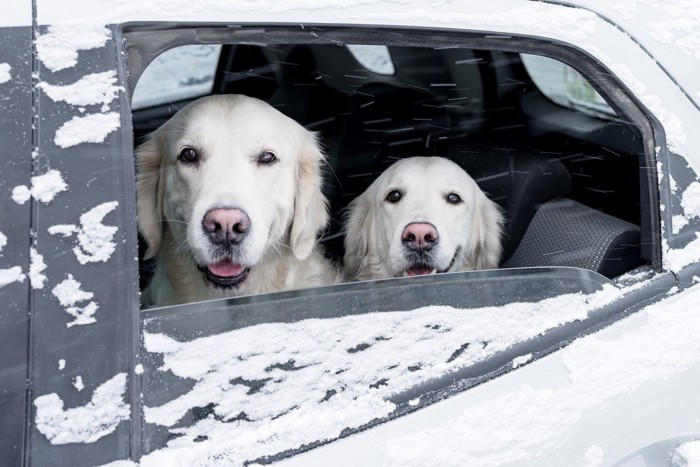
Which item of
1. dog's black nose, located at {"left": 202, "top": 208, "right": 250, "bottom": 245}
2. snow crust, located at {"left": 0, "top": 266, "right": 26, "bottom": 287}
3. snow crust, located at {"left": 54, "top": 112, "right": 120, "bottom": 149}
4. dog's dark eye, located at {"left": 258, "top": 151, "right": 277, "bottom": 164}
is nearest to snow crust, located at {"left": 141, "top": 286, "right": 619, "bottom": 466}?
snow crust, located at {"left": 0, "top": 266, "right": 26, "bottom": 287}

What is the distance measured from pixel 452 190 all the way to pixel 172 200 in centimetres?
106

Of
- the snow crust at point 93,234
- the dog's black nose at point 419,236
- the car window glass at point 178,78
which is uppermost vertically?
the car window glass at point 178,78

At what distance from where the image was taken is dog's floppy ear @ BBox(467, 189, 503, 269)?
10.2 ft

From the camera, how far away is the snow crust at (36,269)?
1207 mm

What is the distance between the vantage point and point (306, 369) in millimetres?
1449

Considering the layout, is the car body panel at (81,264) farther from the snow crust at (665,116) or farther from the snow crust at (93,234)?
the snow crust at (665,116)

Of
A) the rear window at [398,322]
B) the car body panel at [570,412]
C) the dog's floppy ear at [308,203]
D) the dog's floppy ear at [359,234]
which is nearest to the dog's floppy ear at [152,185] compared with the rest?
the dog's floppy ear at [308,203]

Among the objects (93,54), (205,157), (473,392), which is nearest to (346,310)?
(473,392)

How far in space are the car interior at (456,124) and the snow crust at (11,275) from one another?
176 cm

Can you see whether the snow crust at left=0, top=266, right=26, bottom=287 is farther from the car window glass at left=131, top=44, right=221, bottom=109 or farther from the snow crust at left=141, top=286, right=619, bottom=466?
the car window glass at left=131, top=44, right=221, bottom=109

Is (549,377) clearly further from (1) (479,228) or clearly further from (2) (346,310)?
(1) (479,228)

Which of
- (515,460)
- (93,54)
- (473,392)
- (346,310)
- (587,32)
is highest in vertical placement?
(587,32)

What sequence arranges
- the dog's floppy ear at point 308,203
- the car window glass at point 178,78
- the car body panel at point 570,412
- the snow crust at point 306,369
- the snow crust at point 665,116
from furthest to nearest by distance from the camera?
the car window glass at point 178,78, the dog's floppy ear at point 308,203, the snow crust at point 665,116, the car body panel at point 570,412, the snow crust at point 306,369

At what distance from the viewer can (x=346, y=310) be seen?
1.57 m
